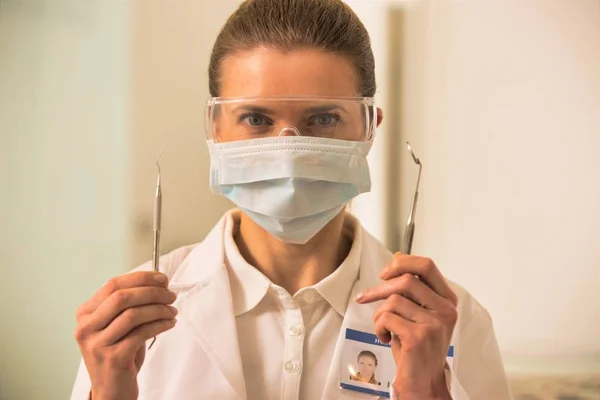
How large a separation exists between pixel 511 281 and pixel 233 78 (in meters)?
1.06

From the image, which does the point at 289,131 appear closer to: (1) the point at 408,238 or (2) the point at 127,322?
(1) the point at 408,238

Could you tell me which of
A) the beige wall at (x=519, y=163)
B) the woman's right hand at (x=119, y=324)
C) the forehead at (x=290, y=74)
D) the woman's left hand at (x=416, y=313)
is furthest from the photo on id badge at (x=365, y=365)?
the beige wall at (x=519, y=163)

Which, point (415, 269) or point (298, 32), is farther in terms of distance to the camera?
point (298, 32)

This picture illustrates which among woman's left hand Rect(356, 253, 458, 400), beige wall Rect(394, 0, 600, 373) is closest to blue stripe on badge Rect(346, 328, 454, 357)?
woman's left hand Rect(356, 253, 458, 400)

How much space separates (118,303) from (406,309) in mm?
464

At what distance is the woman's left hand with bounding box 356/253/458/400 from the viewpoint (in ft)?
2.88

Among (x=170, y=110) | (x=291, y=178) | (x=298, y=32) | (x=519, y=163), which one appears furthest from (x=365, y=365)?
(x=170, y=110)

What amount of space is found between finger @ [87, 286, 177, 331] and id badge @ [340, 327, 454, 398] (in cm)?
42

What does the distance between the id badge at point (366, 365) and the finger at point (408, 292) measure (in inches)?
9.5

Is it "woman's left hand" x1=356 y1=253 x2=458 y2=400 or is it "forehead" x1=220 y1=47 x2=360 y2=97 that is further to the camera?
"forehead" x1=220 y1=47 x2=360 y2=97

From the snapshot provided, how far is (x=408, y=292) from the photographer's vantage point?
875mm

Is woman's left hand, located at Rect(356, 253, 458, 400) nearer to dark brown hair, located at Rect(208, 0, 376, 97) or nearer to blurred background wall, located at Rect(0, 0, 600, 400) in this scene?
dark brown hair, located at Rect(208, 0, 376, 97)

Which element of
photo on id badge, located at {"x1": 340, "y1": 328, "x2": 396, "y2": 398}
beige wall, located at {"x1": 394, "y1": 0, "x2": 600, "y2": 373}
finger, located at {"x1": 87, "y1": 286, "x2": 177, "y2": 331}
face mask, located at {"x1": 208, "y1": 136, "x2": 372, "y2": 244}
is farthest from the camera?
beige wall, located at {"x1": 394, "y1": 0, "x2": 600, "y2": 373}

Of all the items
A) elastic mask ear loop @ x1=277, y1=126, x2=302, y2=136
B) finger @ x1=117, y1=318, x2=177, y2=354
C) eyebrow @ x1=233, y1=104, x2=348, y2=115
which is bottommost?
finger @ x1=117, y1=318, x2=177, y2=354
